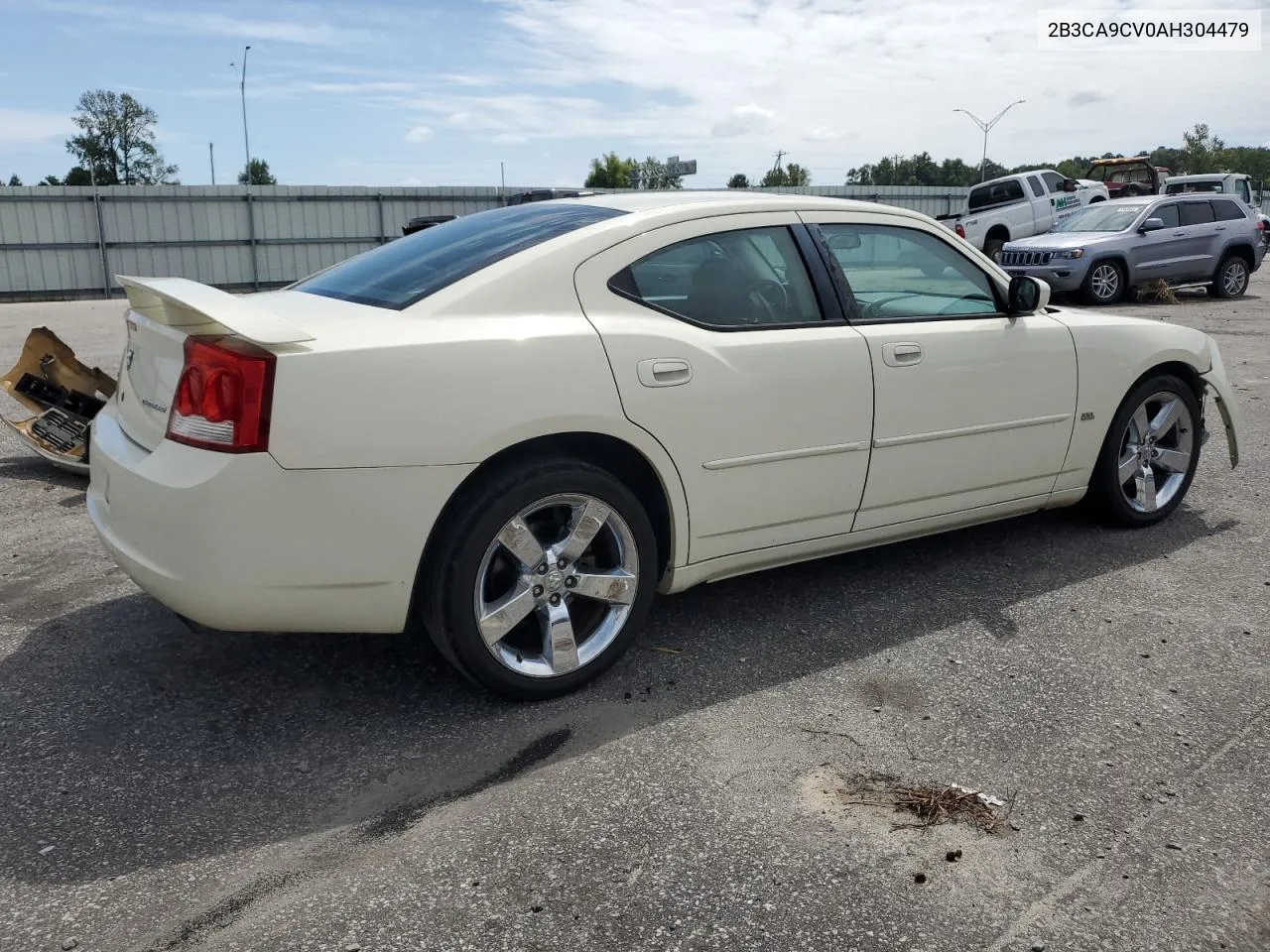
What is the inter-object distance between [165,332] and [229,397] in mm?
536

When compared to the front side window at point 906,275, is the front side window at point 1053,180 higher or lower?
higher

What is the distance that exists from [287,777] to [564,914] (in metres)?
0.99

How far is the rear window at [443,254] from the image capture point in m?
3.40

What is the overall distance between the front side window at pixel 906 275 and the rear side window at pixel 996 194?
20.1 metres

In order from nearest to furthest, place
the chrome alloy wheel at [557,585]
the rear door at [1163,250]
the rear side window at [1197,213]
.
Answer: the chrome alloy wheel at [557,585]
the rear door at [1163,250]
the rear side window at [1197,213]

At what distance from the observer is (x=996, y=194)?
23.1 meters

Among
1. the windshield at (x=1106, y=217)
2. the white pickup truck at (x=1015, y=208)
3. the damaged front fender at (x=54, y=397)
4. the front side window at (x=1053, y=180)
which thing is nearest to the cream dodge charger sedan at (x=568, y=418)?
the damaged front fender at (x=54, y=397)

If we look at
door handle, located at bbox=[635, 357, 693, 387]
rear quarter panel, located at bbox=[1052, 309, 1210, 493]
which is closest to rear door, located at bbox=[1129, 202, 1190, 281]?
rear quarter panel, located at bbox=[1052, 309, 1210, 493]

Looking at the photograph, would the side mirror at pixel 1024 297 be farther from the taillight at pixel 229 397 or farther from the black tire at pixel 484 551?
the taillight at pixel 229 397

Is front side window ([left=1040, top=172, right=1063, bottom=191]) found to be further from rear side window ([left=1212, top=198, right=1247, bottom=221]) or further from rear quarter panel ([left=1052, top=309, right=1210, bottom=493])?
rear quarter panel ([left=1052, top=309, right=1210, bottom=493])

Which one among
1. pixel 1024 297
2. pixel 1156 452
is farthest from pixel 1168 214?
pixel 1024 297

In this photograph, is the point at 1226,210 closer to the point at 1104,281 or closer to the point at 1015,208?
Result: the point at 1104,281

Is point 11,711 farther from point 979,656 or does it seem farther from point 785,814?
point 979,656

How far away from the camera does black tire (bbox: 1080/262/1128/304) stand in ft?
54.0
